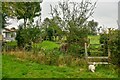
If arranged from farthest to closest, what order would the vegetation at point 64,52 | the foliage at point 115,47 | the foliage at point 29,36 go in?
the foliage at point 29,36 → the foliage at point 115,47 → the vegetation at point 64,52

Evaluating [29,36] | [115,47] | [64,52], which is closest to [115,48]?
[115,47]

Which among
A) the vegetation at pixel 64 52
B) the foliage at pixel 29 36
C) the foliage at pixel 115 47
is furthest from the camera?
the foliage at pixel 29 36

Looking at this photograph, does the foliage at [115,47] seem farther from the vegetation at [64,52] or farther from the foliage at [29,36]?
the foliage at [29,36]

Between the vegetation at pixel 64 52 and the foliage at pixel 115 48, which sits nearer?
the vegetation at pixel 64 52

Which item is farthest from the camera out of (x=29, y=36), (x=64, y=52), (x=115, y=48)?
(x=29, y=36)

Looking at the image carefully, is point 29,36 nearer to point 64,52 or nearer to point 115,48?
point 64,52

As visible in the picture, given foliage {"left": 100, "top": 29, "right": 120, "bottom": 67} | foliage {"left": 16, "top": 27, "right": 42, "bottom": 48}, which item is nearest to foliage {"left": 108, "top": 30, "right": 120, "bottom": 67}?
foliage {"left": 100, "top": 29, "right": 120, "bottom": 67}

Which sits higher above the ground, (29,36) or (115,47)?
(29,36)

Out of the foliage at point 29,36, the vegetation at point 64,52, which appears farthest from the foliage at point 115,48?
the foliage at point 29,36

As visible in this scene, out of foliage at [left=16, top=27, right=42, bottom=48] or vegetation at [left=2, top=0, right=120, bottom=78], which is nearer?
vegetation at [left=2, top=0, right=120, bottom=78]

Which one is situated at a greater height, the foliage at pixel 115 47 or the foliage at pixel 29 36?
the foliage at pixel 29 36

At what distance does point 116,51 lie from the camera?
1295 centimetres

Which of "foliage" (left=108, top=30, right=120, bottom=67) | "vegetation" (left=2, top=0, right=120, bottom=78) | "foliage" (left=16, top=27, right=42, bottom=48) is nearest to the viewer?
"vegetation" (left=2, top=0, right=120, bottom=78)

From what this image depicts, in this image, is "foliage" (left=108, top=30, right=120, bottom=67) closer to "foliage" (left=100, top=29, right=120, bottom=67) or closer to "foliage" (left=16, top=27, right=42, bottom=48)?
"foliage" (left=100, top=29, right=120, bottom=67)
